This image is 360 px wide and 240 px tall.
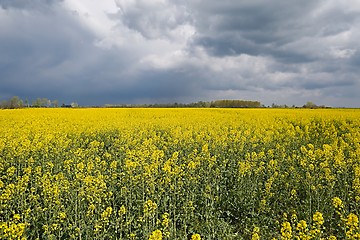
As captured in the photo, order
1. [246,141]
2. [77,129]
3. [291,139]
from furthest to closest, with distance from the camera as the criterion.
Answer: [77,129] < [291,139] < [246,141]

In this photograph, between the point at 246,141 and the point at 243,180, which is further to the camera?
the point at 246,141

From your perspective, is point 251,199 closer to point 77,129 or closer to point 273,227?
point 273,227

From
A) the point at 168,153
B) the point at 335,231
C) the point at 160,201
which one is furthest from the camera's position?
the point at 168,153

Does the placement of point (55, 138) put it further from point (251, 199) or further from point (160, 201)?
point (251, 199)

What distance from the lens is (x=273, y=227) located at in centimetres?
755

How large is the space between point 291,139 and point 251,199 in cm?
775

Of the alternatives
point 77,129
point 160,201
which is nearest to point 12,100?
point 77,129

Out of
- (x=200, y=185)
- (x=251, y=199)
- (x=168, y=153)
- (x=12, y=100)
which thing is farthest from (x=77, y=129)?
(x=12, y=100)

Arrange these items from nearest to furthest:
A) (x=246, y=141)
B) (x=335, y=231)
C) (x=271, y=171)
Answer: (x=335, y=231) < (x=271, y=171) < (x=246, y=141)

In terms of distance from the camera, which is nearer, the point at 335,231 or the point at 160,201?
the point at 335,231

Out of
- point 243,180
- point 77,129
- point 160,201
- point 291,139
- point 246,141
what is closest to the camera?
point 160,201

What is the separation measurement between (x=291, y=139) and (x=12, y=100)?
193 feet

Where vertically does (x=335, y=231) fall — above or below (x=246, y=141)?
below

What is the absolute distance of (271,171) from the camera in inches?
395
